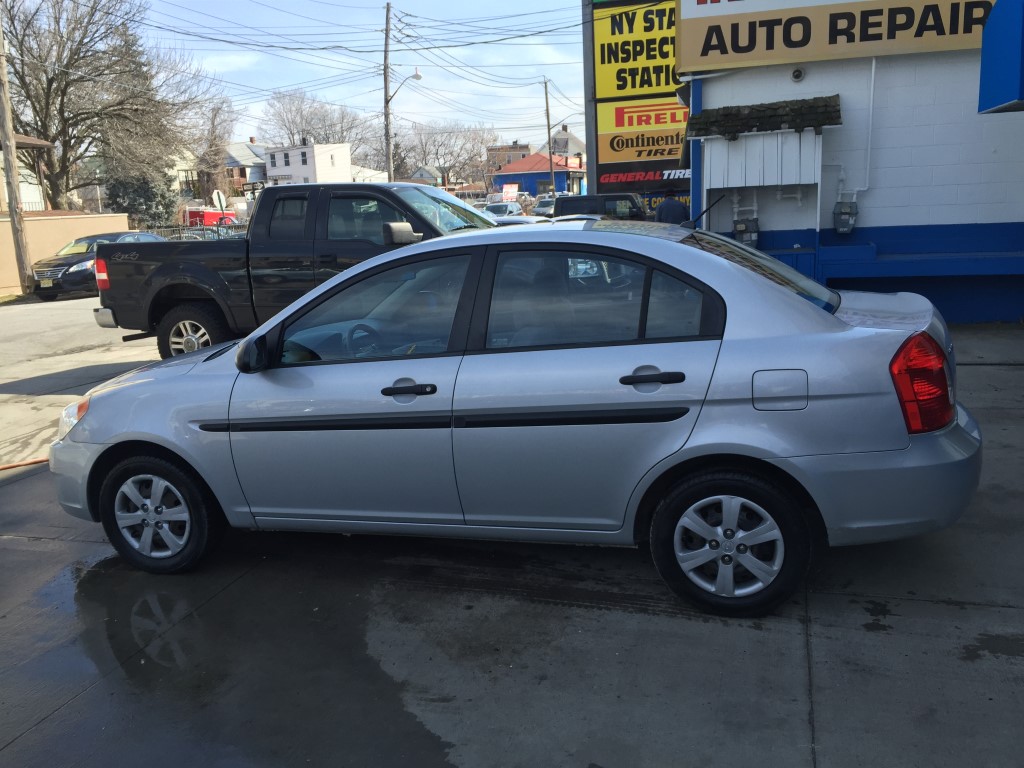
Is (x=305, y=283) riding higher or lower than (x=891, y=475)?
higher

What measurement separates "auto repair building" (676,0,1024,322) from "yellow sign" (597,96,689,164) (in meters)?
11.8

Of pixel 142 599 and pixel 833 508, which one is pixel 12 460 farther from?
pixel 833 508

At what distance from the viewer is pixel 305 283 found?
823cm

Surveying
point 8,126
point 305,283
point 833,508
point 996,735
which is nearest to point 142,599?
point 833,508

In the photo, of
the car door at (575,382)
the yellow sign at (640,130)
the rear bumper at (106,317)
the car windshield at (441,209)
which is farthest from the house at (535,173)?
the car door at (575,382)

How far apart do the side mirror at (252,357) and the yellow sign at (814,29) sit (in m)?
7.75

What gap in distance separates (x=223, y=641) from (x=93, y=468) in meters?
1.29

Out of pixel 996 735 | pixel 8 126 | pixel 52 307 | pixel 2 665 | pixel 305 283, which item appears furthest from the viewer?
pixel 8 126

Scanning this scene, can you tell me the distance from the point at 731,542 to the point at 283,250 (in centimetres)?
592

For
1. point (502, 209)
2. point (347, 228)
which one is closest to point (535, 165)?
point (502, 209)

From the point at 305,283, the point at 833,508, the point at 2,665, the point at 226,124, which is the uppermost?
the point at 226,124

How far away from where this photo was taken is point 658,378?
3568 millimetres

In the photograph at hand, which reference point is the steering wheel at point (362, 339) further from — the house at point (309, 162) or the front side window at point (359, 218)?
the house at point (309, 162)

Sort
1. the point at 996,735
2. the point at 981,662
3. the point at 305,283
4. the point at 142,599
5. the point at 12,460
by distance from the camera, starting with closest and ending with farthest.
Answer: the point at 996,735, the point at 981,662, the point at 142,599, the point at 12,460, the point at 305,283
